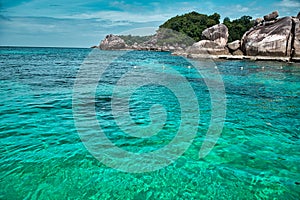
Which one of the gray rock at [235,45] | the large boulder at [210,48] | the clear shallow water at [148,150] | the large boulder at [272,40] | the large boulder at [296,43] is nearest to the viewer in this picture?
the clear shallow water at [148,150]

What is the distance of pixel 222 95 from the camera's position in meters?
15.0

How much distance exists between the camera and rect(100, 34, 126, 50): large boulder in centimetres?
13850

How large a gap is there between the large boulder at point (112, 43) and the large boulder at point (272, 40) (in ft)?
325

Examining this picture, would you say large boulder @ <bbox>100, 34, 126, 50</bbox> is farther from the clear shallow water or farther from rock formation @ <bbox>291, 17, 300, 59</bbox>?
the clear shallow water

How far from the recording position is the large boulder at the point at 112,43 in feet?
454

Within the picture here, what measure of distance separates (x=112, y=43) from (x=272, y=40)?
10815cm

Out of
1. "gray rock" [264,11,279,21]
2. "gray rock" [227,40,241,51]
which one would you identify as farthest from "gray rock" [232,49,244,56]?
"gray rock" [264,11,279,21]

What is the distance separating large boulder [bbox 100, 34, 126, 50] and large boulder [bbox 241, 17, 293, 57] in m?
99.2

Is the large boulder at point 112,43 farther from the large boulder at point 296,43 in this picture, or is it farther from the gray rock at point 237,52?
the large boulder at point 296,43

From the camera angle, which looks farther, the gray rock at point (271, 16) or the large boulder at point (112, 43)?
the large boulder at point (112, 43)

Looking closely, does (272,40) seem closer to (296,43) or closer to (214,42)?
(296,43)

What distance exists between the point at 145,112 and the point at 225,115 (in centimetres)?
366

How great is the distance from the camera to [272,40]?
43.8m

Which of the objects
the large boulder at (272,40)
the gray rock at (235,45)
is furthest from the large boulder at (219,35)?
the large boulder at (272,40)
